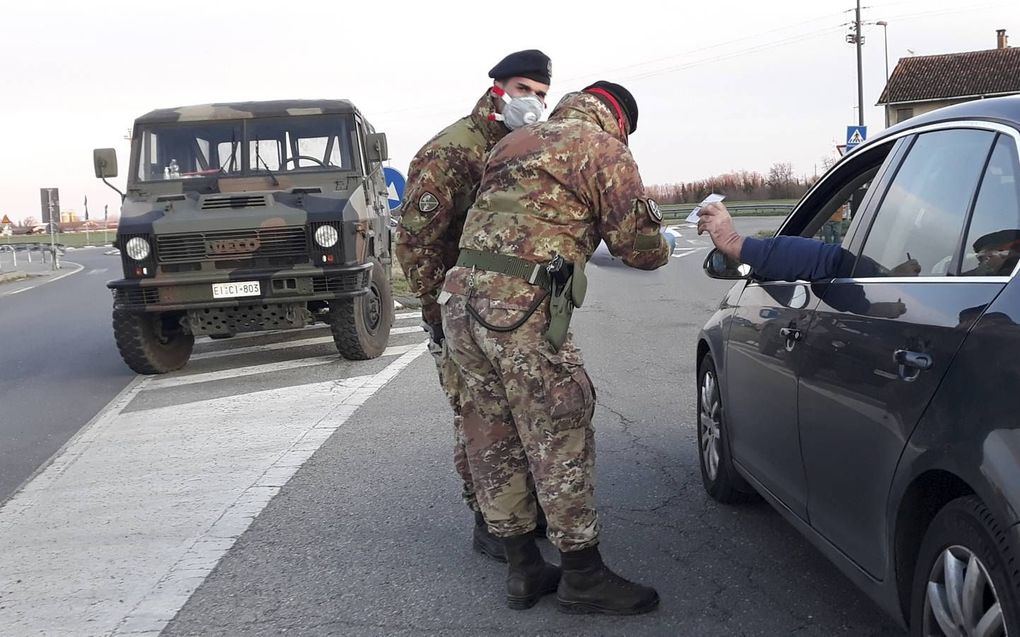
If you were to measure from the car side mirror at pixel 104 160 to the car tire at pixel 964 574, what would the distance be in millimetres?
8935

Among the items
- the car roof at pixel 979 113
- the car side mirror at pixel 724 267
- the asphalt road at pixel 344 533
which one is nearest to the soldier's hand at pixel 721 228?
the car side mirror at pixel 724 267

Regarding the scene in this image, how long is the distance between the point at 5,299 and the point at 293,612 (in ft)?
70.4

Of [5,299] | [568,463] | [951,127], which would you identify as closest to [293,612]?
[568,463]

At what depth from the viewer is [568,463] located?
370 centimetres

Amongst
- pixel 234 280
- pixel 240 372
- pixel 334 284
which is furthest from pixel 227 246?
pixel 240 372

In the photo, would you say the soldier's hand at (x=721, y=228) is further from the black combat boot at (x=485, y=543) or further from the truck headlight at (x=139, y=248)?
the truck headlight at (x=139, y=248)

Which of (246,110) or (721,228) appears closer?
(721,228)

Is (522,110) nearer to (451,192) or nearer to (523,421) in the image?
(451,192)

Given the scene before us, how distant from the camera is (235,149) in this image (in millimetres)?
10383

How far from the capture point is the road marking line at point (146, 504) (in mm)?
4129

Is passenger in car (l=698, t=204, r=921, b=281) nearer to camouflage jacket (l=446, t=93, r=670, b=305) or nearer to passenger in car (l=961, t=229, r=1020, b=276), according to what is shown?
camouflage jacket (l=446, t=93, r=670, b=305)

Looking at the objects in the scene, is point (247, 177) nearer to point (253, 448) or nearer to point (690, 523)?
point (253, 448)

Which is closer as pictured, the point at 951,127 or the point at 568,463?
the point at 951,127

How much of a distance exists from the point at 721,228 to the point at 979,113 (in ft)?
3.17
